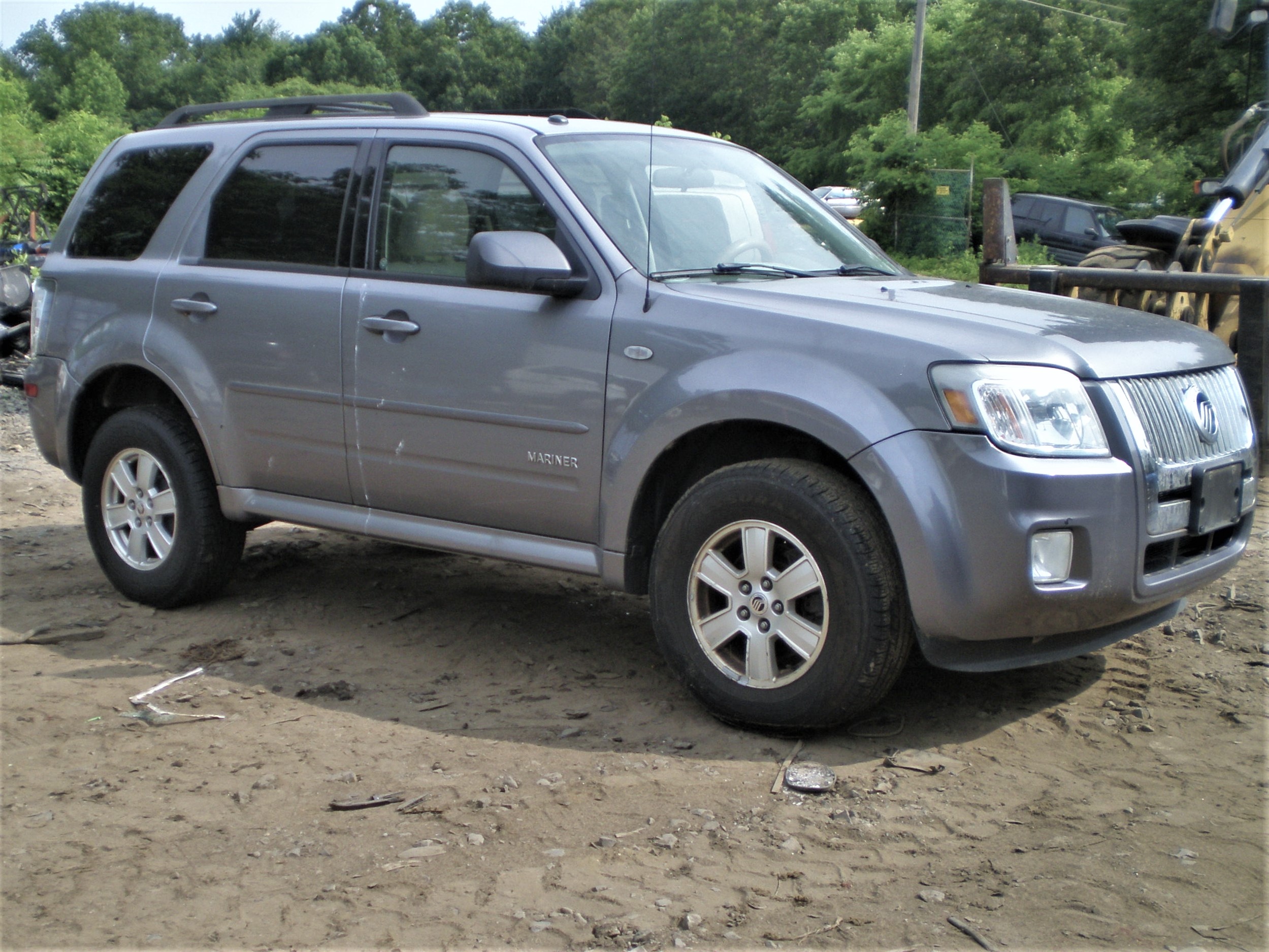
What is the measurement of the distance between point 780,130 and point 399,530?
201 feet

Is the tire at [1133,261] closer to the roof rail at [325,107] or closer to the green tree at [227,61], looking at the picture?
the roof rail at [325,107]

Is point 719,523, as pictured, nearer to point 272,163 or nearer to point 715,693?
point 715,693

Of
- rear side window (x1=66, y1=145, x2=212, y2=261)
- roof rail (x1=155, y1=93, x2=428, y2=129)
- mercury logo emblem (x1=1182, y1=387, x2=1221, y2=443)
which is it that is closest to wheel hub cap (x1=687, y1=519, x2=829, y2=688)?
mercury logo emblem (x1=1182, y1=387, x2=1221, y2=443)

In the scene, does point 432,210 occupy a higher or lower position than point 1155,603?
higher

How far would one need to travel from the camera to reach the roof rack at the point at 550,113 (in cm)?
496

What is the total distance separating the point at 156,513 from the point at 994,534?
3.54 m

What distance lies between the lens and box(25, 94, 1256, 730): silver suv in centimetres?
359

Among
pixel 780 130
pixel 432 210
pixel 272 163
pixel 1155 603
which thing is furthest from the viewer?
pixel 780 130

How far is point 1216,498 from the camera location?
3906mm

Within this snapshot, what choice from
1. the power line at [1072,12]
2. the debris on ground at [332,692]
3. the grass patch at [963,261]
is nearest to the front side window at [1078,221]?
the grass patch at [963,261]

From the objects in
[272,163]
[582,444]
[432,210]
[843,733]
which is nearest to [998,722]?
[843,733]

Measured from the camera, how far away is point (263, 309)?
493 cm

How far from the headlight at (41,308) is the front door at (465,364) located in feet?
5.75

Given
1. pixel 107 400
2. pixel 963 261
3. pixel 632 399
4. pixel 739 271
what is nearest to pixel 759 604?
pixel 632 399
